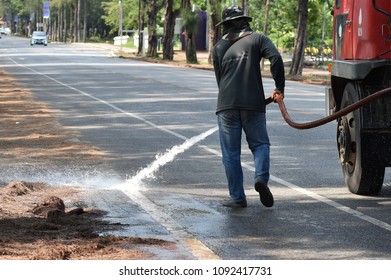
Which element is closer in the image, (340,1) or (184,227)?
(184,227)

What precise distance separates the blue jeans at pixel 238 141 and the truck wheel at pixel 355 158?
1.06 m

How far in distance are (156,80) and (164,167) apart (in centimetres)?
2660

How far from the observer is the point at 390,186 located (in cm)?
1259

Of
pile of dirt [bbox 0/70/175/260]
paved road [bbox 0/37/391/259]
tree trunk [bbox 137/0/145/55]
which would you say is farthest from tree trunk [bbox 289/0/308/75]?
Answer: tree trunk [bbox 137/0/145/55]

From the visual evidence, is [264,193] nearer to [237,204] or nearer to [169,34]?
[237,204]

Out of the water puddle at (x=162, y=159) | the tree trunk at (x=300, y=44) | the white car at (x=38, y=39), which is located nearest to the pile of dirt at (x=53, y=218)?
the water puddle at (x=162, y=159)

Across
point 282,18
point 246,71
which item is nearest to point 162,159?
point 246,71

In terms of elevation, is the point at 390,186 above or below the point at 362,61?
below

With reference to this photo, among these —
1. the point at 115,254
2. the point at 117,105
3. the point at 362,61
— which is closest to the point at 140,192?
the point at 362,61

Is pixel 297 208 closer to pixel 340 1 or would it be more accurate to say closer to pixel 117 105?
pixel 340 1

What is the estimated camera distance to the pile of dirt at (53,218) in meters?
8.40

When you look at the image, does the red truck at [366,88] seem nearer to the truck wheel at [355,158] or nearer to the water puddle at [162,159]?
the truck wheel at [355,158]

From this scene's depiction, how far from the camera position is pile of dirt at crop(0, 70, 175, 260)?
331 inches

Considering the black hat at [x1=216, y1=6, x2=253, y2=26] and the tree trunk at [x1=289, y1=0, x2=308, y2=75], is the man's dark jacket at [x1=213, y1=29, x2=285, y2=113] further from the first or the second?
the tree trunk at [x1=289, y1=0, x2=308, y2=75]
